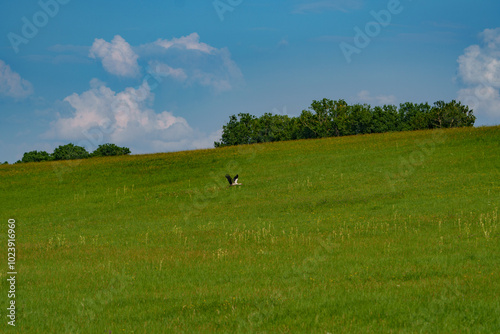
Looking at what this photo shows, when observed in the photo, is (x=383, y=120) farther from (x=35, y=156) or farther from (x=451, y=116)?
(x=35, y=156)

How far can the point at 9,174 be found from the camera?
69.2 metres

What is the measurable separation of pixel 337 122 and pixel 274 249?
113518 millimetres

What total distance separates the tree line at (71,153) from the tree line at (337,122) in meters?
32.7

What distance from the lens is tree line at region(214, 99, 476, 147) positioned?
126750 mm

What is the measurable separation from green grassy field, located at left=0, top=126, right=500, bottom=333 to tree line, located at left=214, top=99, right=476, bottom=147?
235 feet

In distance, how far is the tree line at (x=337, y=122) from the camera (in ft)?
416

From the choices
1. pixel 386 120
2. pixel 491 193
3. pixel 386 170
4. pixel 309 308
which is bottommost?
pixel 309 308

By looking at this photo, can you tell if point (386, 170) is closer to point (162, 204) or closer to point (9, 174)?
point (162, 204)

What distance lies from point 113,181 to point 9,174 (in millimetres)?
19692

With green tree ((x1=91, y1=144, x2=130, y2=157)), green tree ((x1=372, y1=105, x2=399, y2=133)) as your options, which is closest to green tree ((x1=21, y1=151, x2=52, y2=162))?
green tree ((x1=91, y1=144, x2=130, y2=157))

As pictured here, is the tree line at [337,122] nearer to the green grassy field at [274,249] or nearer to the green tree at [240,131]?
the green tree at [240,131]

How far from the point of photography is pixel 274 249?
69.1ft

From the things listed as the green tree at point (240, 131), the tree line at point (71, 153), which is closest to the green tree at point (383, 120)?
the green tree at point (240, 131)

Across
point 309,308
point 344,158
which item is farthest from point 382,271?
point 344,158
